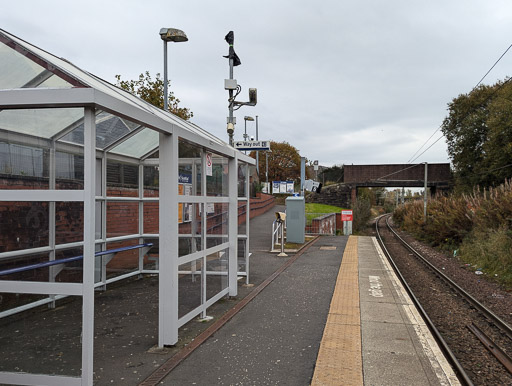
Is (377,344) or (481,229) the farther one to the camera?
(481,229)

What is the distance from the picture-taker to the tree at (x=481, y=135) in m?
29.5

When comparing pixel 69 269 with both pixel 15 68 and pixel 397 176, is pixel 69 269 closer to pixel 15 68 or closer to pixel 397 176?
pixel 15 68

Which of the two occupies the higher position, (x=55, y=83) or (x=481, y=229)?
(x=55, y=83)

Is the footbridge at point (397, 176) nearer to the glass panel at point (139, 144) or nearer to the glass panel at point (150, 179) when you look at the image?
the glass panel at point (150, 179)

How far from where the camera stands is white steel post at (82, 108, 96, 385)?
3607mm

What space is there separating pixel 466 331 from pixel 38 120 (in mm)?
6598

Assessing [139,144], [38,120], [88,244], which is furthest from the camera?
[139,144]

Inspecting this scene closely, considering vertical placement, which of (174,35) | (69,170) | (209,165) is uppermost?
(174,35)

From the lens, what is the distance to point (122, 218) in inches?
339

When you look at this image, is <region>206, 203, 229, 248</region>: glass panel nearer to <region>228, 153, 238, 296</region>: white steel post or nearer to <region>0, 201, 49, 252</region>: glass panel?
<region>228, 153, 238, 296</region>: white steel post

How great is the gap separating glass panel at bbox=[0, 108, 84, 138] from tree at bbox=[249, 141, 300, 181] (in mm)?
60907

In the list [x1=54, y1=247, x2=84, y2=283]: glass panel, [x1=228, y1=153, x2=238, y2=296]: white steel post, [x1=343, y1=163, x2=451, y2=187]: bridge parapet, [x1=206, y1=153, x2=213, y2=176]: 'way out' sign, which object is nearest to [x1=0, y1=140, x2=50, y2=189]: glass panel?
[x1=54, y1=247, x2=84, y2=283]: glass panel

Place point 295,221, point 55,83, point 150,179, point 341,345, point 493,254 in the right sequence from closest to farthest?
point 55,83, point 341,345, point 150,179, point 493,254, point 295,221

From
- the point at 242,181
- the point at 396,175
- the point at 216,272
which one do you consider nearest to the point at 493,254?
the point at 242,181
